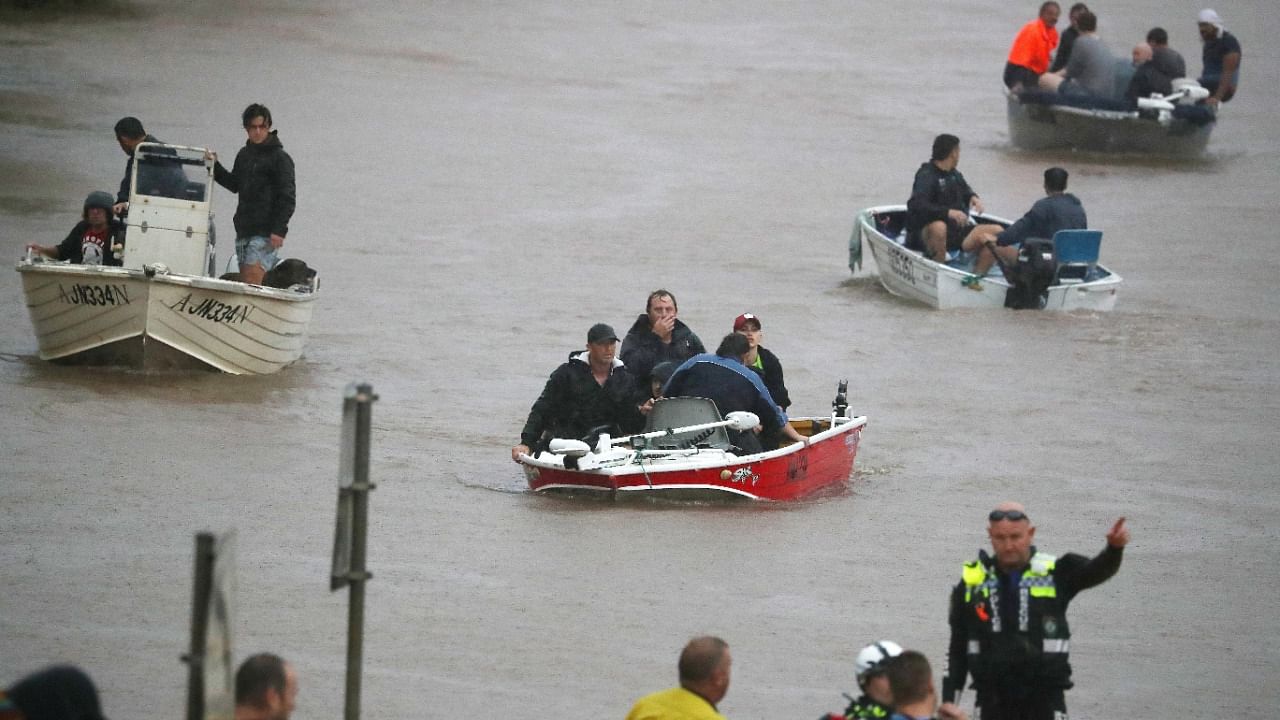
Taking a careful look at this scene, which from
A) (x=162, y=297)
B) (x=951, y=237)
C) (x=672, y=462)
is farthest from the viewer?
(x=951, y=237)

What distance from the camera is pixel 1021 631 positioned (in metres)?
7.71

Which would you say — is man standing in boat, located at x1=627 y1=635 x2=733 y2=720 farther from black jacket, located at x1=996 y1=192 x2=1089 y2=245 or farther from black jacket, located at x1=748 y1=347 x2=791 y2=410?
black jacket, located at x1=996 y1=192 x2=1089 y2=245

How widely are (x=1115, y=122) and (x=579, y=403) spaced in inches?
776

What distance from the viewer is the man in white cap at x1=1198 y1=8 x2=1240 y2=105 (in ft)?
102

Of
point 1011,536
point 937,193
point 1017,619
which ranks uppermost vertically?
point 937,193

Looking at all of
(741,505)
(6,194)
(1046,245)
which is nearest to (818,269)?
(1046,245)

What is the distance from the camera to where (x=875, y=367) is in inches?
824

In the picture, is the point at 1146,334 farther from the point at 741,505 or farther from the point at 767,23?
the point at 767,23

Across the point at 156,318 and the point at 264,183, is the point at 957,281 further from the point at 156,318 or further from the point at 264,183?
the point at 156,318

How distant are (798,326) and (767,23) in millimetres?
26517

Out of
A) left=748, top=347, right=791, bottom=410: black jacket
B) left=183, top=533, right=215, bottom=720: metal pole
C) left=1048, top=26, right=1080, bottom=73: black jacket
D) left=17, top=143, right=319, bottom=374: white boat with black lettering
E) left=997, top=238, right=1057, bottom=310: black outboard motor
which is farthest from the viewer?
left=1048, top=26, right=1080, bottom=73: black jacket

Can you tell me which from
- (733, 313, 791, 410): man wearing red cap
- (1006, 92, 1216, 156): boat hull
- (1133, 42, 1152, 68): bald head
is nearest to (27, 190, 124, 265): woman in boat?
(733, 313, 791, 410): man wearing red cap

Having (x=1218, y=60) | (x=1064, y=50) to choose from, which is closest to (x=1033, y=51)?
(x=1064, y=50)

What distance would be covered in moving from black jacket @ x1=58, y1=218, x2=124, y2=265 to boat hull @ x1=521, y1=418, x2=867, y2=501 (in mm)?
4705
